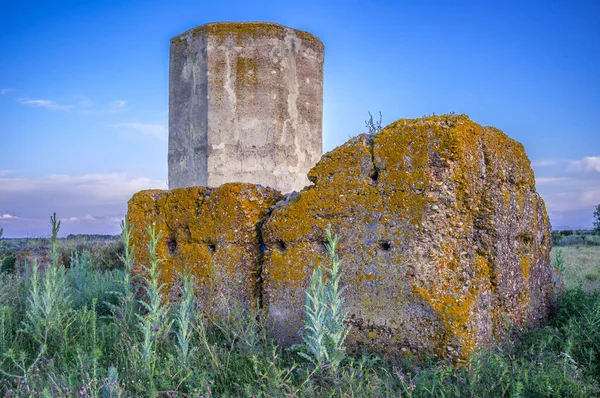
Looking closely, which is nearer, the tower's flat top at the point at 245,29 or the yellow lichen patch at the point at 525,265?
the yellow lichen patch at the point at 525,265

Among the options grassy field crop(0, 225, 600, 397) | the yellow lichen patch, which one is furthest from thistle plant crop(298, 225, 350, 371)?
the yellow lichen patch

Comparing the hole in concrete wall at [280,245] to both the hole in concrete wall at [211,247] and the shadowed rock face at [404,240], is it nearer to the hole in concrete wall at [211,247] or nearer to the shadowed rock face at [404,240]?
the shadowed rock face at [404,240]

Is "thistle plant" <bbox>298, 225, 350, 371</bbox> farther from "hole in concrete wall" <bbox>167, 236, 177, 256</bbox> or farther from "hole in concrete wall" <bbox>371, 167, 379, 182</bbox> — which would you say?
"hole in concrete wall" <bbox>167, 236, 177, 256</bbox>

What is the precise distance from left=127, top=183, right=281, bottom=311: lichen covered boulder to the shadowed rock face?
0.03 metres

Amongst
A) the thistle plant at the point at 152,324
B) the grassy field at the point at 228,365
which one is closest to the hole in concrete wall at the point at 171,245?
the grassy field at the point at 228,365

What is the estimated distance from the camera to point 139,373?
341 centimetres

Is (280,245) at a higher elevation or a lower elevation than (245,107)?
lower

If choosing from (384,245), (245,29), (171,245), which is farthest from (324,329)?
(245,29)

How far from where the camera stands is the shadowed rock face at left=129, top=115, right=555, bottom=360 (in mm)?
3736

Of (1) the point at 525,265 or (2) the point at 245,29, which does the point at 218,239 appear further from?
(2) the point at 245,29

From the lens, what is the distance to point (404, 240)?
3785 mm

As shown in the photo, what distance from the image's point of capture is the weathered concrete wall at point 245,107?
9.15 meters

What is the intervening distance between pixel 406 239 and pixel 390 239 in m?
0.11

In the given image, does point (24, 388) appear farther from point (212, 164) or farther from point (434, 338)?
point (212, 164)
